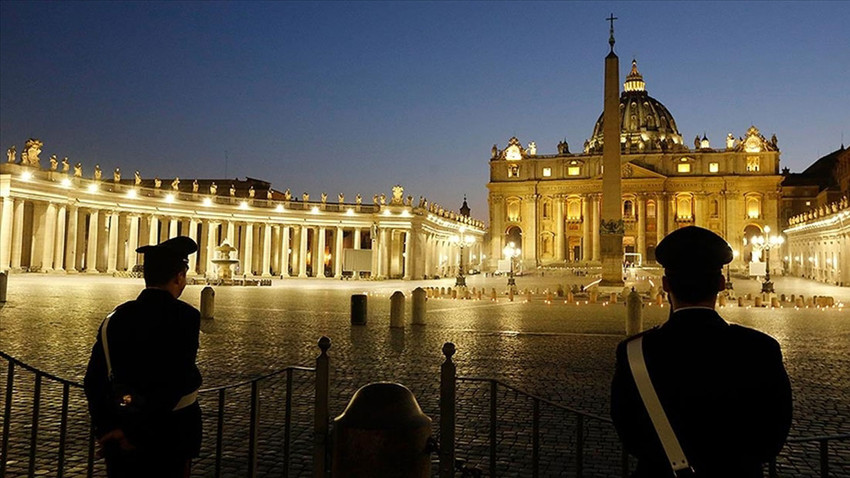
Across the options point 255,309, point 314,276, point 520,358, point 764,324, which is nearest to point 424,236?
point 314,276

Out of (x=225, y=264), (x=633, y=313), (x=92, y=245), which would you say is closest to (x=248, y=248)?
(x=92, y=245)

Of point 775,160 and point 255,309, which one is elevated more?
point 775,160

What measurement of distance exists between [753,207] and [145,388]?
10976 cm

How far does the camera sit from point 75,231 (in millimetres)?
54656

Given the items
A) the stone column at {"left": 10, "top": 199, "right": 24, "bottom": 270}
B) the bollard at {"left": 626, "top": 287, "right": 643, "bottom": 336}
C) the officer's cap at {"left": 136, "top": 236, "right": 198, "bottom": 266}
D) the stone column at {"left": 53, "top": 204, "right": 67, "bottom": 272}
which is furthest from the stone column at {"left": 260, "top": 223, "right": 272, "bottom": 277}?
the officer's cap at {"left": 136, "top": 236, "right": 198, "bottom": 266}

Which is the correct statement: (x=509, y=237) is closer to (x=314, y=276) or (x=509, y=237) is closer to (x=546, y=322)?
(x=314, y=276)

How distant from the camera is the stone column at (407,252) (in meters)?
73.7

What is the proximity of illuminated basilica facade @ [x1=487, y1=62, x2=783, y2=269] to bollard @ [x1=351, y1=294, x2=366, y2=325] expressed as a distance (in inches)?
3189

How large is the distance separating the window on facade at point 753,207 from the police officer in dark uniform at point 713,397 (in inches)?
4265

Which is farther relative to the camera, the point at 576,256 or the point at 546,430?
the point at 576,256

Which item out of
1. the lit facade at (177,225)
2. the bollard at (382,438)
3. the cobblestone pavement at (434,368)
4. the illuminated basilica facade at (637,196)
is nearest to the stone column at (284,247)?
the lit facade at (177,225)

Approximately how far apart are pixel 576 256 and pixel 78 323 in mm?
93290

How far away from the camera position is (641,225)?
100 m

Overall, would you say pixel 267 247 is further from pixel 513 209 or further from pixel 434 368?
pixel 434 368
